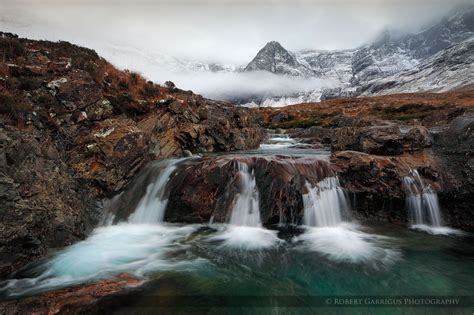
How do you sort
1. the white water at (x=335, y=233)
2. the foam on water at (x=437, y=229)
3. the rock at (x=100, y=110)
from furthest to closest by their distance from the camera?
1. the rock at (x=100, y=110)
2. the foam on water at (x=437, y=229)
3. the white water at (x=335, y=233)

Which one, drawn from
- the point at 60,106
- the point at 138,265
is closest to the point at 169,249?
the point at 138,265

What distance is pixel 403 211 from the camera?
12.3 m

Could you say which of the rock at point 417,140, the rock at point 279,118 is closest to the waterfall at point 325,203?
the rock at point 417,140

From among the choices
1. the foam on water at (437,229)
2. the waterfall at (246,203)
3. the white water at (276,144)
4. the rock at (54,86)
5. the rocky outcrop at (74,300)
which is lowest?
the rocky outcrop at (74,300)

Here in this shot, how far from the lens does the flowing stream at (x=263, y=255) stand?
302 inches

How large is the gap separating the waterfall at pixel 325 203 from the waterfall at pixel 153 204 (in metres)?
6.27

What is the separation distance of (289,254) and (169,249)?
4.12 metres

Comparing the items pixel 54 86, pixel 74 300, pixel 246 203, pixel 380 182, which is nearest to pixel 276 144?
pixel 380 182

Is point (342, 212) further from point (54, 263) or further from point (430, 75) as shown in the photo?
point (430, 75)

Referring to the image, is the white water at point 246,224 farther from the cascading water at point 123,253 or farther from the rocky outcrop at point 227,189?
the cascading water at point 123,253

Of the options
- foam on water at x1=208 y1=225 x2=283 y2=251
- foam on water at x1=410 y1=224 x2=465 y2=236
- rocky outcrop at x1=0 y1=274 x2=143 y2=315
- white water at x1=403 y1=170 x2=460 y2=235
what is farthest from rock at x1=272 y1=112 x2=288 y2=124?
rocky outcrop at x1=0 y1=274 x2=143 y2=315

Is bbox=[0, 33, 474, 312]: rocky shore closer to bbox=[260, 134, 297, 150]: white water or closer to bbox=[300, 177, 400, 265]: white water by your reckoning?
bbox=[300, 177, 400, 265]: white water

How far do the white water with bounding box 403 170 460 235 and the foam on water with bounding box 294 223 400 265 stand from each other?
2361 mm

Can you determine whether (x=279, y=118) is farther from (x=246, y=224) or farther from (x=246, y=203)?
(x=246, y=224)
